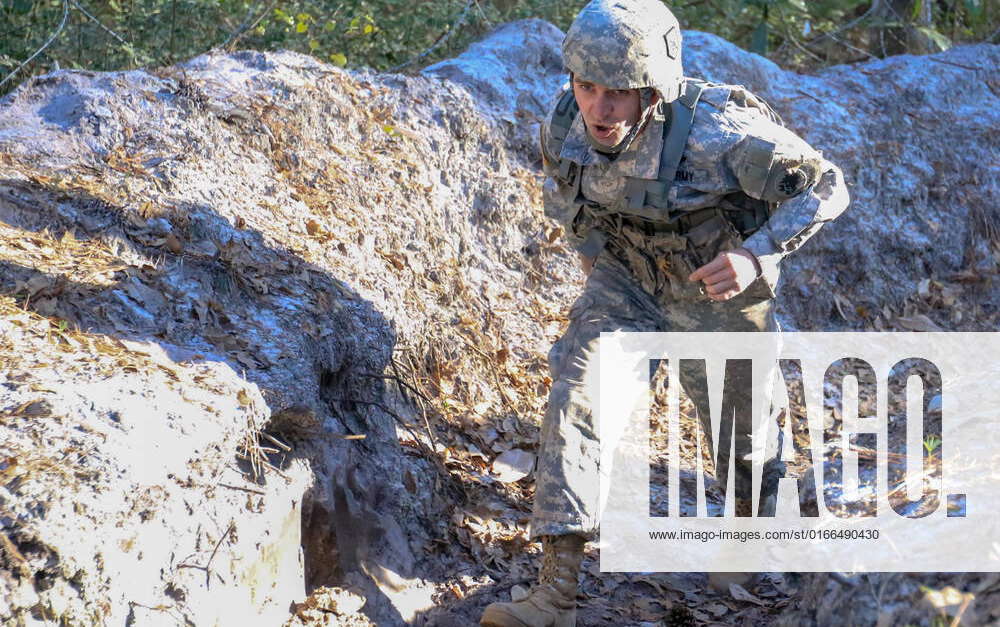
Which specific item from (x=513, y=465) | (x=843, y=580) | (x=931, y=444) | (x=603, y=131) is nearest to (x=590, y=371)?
(x=603, y=131)

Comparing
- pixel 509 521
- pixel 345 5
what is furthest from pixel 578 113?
pixel 345 5

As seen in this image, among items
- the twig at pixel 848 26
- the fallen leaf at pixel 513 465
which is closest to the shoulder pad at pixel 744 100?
the fallen leaf at pixel 513 465

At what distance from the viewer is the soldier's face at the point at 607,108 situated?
3.39m

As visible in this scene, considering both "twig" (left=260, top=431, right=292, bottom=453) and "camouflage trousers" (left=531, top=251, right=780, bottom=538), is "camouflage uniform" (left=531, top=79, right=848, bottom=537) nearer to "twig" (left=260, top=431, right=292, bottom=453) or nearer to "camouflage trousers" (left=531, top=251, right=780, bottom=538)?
"camouflage trousers" (left=531, top=251, right=780, bottom=538)

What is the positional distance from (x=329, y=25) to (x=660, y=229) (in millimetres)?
4052

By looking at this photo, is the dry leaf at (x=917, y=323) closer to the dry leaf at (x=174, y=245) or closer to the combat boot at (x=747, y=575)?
the combat boot at (x=747, y=575)

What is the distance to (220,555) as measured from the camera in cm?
300

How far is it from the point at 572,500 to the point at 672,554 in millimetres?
1224

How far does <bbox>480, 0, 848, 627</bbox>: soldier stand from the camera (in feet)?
10.7

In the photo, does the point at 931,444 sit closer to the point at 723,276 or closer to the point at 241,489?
the point at 723,276

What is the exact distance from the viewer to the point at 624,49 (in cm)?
329

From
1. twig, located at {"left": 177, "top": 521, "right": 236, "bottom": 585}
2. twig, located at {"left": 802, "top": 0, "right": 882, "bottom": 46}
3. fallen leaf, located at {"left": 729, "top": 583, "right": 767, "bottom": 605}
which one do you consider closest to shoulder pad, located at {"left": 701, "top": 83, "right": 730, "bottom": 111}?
fallen leaf, located at {"left": 729, "top": 583, "right": 767, "bottom": 605}

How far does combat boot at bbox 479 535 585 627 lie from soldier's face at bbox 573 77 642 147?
4.37ft

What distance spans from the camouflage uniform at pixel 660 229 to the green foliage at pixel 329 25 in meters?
2.61
